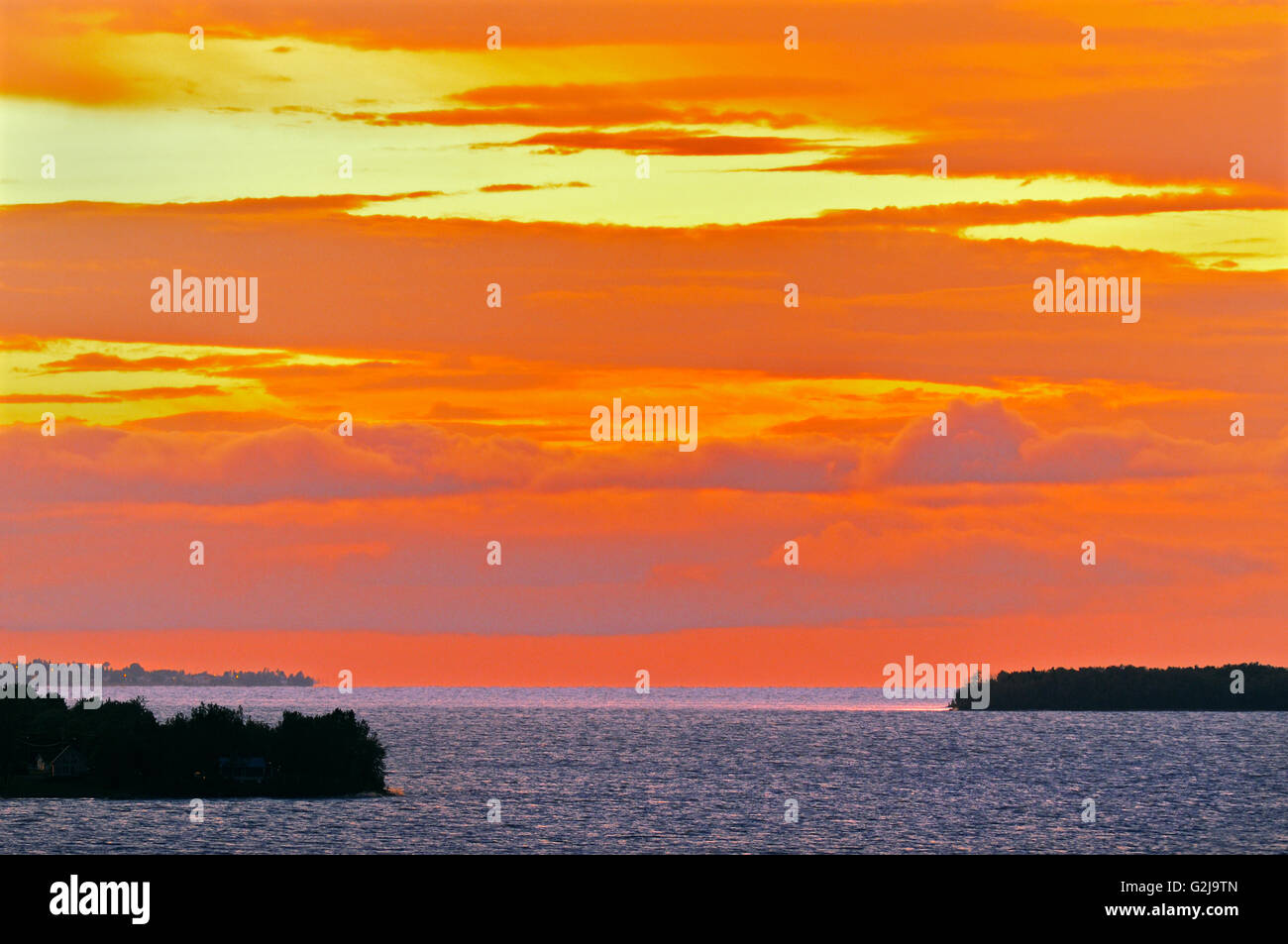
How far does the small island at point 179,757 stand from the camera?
15262 cm

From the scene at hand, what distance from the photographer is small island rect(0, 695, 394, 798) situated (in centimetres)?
15262

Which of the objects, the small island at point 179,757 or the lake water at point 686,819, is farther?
the small island at point 179,757

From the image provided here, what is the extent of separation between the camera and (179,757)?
504 feet

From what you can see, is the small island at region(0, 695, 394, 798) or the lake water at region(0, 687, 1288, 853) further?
the small island at region(0, 695, 394, 798)

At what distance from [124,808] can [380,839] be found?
40679 millimetres

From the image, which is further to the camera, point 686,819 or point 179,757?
point 179,757
